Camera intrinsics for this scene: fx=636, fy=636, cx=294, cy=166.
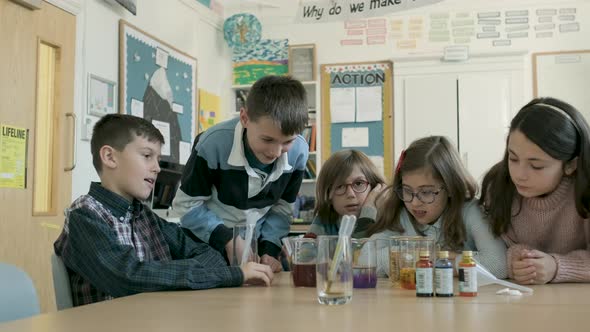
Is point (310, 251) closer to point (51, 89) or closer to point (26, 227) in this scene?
point (26, 227)

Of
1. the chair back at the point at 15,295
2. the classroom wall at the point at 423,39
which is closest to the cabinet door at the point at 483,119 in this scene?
the classroom wall at the point at 423,39

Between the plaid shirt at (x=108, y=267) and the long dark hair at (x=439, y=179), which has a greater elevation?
the long dark hair at (x=439, y=179)

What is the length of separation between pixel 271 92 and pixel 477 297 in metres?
0.94

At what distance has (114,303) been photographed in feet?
3.90

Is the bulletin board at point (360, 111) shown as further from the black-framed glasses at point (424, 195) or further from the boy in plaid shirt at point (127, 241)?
the boy in plaid shirt at point (127, 241)

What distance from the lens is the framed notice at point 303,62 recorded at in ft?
18.4

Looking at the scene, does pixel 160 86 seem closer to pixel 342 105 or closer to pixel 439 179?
pixel 342 105

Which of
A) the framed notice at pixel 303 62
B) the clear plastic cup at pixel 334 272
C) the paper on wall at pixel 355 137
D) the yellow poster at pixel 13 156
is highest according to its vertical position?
the framed notice at pixel 303 62

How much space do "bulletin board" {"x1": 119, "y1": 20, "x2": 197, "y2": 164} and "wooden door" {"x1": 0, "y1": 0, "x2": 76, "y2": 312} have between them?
510mm

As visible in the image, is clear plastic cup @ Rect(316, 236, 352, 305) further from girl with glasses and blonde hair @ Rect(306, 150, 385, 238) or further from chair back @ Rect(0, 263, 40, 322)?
girl with glasses and blonde hair @ Rect(306, 150, 385, 238)

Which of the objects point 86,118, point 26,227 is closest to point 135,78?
point 86,118

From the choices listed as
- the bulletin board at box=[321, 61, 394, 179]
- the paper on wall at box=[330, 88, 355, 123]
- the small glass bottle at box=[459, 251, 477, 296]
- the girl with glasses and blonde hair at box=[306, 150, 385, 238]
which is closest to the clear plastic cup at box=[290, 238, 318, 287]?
the small glass bottle at box=[459, 251, 477, 296]

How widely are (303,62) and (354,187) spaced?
3.42m

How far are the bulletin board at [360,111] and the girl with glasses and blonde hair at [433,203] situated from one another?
3422 mm
